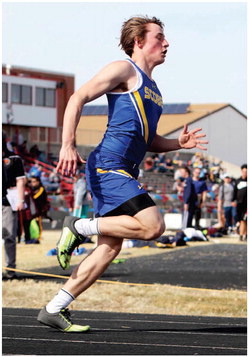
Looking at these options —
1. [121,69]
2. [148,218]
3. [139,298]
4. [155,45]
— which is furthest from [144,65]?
[139,298]

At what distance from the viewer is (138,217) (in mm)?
6852

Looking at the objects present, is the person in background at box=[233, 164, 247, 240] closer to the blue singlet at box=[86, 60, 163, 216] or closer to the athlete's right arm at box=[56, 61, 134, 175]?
the blue singlet at box=[86, 60, 163, 216]

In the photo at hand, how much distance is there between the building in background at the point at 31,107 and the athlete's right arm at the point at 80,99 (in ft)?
156

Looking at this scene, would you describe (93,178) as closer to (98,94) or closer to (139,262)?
(98,94)

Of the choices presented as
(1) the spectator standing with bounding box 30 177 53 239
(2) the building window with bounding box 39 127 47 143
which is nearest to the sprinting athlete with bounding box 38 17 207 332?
(1) the spectator standing with bounding box 30 177 53 239

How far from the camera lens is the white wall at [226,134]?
82.6 meters

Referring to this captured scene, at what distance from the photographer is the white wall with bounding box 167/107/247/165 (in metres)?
82.6

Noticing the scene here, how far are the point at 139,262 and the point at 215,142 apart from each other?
216 feet

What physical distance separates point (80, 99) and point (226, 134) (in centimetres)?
7915

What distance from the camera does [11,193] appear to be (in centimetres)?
1398

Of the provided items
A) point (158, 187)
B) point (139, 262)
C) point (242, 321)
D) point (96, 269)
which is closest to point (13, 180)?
point (139, 262)

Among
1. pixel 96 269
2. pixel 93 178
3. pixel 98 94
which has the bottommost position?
pixel 96 269

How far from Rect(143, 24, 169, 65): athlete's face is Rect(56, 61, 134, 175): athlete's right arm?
0.27 metres

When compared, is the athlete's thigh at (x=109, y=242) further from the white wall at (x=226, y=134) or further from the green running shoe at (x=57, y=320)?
the white wall at (x=226, y=134)
